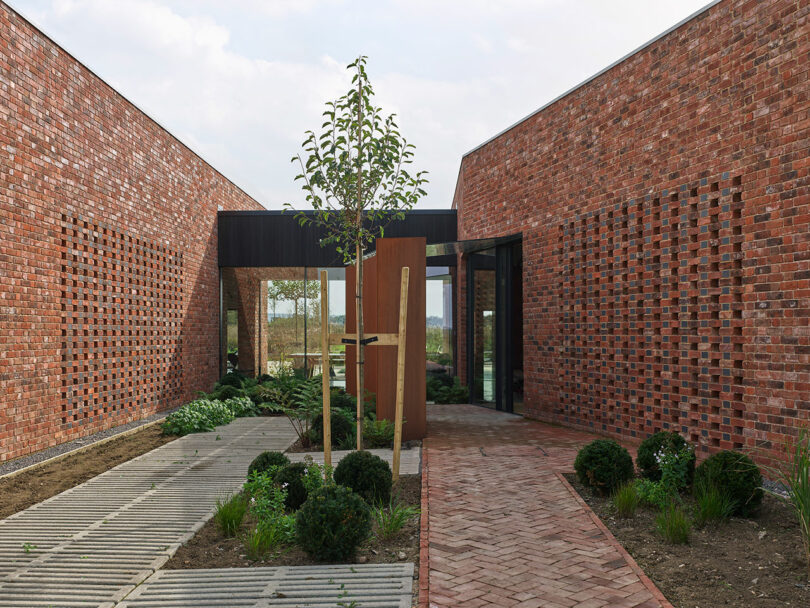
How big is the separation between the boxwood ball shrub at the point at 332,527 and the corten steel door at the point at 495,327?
6923 millimetres

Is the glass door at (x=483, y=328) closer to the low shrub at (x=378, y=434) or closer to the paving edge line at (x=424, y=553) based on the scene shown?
the low shrub at (x=378, y=434)

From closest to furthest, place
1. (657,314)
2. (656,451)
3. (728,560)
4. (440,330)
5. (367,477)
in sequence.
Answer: (728,560), (367,477), (656,451), (657,314), (440,330)

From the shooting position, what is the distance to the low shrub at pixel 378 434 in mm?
7523

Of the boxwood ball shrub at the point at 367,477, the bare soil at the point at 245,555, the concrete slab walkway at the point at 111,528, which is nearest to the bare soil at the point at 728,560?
the bare soil at the point at 245,555

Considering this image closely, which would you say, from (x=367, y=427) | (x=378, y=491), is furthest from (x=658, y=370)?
(x=378, y=491)

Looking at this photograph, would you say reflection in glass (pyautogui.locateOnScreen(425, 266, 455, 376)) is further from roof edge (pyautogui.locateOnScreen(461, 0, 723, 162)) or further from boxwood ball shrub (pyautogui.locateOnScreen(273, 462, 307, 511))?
boxwood ball shrub (pyautogui.locateOnScreen(273, 462, 307, 511))

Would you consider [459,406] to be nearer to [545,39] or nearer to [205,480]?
[205,480]

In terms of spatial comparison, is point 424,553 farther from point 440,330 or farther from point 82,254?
point 440,330

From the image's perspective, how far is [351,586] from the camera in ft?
11.4

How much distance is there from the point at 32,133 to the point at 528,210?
23.3ft

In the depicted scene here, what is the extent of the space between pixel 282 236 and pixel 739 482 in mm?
11776

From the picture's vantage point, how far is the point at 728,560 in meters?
3.83

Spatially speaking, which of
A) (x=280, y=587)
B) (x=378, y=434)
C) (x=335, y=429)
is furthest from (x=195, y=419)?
(x=280, y=587)

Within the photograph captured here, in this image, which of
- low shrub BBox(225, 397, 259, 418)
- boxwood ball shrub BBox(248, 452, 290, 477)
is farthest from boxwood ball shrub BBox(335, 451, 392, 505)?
low shrub BBox(225, 397, 259, 418)
